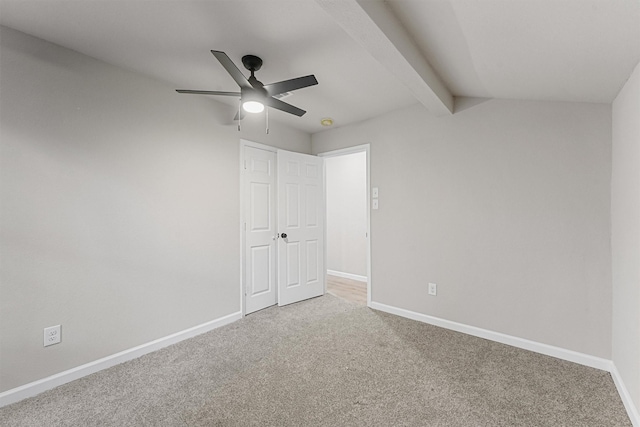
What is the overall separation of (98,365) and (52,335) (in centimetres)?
41

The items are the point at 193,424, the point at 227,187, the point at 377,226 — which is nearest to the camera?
the point at 193,424

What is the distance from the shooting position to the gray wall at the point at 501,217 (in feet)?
7.23

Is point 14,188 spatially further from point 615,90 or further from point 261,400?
point 615,90

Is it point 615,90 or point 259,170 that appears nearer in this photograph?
point 615,90

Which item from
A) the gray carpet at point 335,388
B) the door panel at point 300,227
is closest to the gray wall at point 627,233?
the gray carpet at point 335,388

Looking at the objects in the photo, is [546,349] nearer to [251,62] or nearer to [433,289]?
[433,289]

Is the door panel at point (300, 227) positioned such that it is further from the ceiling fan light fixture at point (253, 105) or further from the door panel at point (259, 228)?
the ceiling fan light fixture at point (253, 105)

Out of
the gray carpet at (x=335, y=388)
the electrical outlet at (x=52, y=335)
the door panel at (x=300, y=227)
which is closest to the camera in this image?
the gray carpet at (x=335, y=388)

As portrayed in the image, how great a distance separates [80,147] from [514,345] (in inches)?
155

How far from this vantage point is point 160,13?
167cm

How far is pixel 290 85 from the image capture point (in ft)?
6.50

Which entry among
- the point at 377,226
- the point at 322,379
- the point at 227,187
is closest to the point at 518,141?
the point at 377,226

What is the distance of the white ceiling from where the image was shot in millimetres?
1364

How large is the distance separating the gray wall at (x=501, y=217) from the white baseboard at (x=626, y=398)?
7.3 inches
